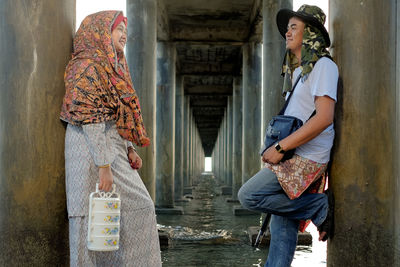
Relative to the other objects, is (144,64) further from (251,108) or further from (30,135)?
(251,108)

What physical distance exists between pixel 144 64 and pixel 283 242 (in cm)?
650

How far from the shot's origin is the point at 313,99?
11.2 ft

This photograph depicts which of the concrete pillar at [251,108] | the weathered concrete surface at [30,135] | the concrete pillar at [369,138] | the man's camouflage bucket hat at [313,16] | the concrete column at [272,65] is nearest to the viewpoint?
the concrete pillar at [369,138]

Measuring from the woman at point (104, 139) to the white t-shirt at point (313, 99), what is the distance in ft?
3.63

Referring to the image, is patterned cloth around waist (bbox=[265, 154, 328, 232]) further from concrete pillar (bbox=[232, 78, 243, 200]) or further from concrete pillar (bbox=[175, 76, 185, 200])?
concrete pillar (bbox=[175, 76, 185, 200])


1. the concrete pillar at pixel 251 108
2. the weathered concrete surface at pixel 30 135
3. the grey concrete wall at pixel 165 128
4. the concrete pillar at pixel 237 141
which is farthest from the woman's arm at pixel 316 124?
the concrete pillar at pixel 237 141

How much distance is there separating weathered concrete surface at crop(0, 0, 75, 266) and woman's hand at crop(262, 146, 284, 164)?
1.40 metres

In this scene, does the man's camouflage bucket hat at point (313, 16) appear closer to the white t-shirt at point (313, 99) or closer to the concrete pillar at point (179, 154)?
the white t-shirt at point (313, 99)

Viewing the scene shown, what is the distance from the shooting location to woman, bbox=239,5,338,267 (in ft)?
10.6

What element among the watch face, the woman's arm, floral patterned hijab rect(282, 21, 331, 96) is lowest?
the watch face

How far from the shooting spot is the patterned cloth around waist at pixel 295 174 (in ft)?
10.7

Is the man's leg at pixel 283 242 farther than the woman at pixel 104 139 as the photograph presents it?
Yes

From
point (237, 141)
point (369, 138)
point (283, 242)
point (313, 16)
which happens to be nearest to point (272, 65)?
point (313, 16)

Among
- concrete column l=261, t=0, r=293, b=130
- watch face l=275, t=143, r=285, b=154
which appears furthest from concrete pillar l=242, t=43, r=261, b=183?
watch face l=275, t=143, r=285, b=154
